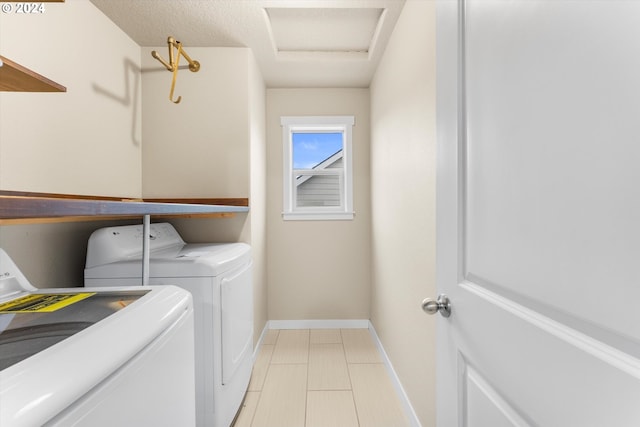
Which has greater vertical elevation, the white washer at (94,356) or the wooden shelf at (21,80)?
the wooden shelf at (21,80)

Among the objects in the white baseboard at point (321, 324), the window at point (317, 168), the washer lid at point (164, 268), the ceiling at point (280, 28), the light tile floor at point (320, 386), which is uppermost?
A: the ceiling at point (280, 28)

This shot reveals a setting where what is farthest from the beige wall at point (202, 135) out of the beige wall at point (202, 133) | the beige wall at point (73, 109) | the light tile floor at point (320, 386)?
the light tile floor at point (320, 386)

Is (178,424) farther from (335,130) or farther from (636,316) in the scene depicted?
(335,130)

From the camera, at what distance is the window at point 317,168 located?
3215mm

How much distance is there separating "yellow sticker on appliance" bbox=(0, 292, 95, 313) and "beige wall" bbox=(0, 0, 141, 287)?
2.11 feet

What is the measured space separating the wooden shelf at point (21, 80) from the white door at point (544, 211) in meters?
1.37

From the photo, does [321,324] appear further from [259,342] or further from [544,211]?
[544,211]

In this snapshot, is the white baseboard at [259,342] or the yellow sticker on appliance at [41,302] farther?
the white baseboard at [259,342]

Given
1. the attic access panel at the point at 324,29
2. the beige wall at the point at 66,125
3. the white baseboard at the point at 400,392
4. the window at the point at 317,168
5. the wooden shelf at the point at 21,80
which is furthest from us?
the window at the point at 317,168

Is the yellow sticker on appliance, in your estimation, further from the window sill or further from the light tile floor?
the window sill

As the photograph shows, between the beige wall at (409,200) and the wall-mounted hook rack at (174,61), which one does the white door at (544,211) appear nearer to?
the beige wall at (409,200)

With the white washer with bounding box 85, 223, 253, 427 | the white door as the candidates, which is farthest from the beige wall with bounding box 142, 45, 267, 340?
the white door

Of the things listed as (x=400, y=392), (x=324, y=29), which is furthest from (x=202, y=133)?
(x=400, y=392)

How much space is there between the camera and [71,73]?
170cm
